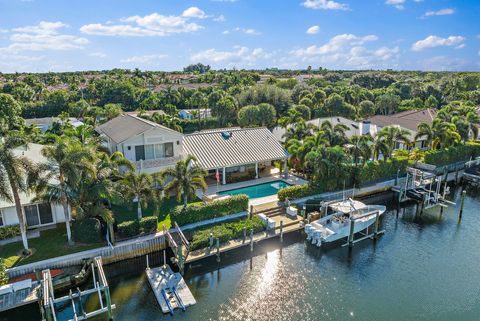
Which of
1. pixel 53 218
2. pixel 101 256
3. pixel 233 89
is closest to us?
pixel 101 256

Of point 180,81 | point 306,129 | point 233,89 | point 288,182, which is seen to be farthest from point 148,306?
point 180,81

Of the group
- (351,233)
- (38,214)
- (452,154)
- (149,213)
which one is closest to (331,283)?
(351,233)

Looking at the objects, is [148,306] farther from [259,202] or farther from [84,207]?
[259,202]

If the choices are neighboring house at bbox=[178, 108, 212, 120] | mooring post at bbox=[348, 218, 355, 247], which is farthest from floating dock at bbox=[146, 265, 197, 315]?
neighboring house at bbox=[178, 108, 212, 120]

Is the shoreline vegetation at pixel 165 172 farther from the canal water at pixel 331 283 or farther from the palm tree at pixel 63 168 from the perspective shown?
the canal water at pixel 331 283

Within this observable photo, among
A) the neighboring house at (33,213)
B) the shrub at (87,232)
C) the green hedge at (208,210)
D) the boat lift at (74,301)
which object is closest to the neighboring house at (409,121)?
the green hedge at (208,210)

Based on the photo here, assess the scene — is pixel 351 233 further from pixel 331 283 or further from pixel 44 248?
pixel 44 248
